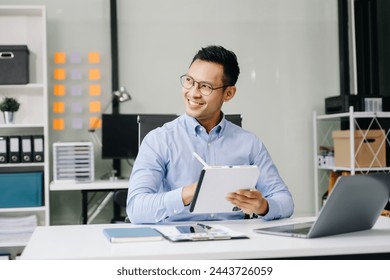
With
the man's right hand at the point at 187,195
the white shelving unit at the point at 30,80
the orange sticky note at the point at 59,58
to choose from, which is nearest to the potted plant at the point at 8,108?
the white shelving unit at the point at 30,80

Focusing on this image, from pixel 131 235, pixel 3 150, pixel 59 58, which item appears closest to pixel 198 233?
pixel 131 235

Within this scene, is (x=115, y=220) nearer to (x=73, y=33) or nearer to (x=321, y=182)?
(x=73, y=33)

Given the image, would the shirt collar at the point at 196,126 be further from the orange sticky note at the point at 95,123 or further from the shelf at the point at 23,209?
the orange sticky note at the point at 95,123

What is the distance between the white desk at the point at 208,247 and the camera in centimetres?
124

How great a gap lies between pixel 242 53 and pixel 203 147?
8.44ft

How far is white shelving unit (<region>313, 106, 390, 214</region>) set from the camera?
3969 mm

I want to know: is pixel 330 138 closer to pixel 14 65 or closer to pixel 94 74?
pixel 94 74

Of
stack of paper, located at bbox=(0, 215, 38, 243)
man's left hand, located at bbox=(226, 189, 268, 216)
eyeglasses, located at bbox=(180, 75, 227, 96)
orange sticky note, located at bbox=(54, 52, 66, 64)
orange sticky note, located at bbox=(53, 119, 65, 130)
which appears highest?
orange sticky note, located at bbox=(54, 52, 66, 64)

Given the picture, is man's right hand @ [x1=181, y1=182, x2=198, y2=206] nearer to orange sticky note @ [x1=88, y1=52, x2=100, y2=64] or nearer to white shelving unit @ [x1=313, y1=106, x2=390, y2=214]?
white shelving unit @ [x1=313, y1=106, x2=390, y2=214]

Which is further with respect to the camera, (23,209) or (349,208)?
(23,209)

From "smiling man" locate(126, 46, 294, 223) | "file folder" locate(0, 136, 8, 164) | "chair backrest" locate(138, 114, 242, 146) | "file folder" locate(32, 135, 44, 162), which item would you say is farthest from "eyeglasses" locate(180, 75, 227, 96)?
"file folder" locate(0, 136, 8, 164)

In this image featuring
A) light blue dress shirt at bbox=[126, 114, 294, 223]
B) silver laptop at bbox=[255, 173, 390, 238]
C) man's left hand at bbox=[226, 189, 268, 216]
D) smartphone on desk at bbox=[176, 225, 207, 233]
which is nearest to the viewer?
silver laptop at bbox=[255, 173, 390, 238]

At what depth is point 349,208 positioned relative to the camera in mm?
1441
